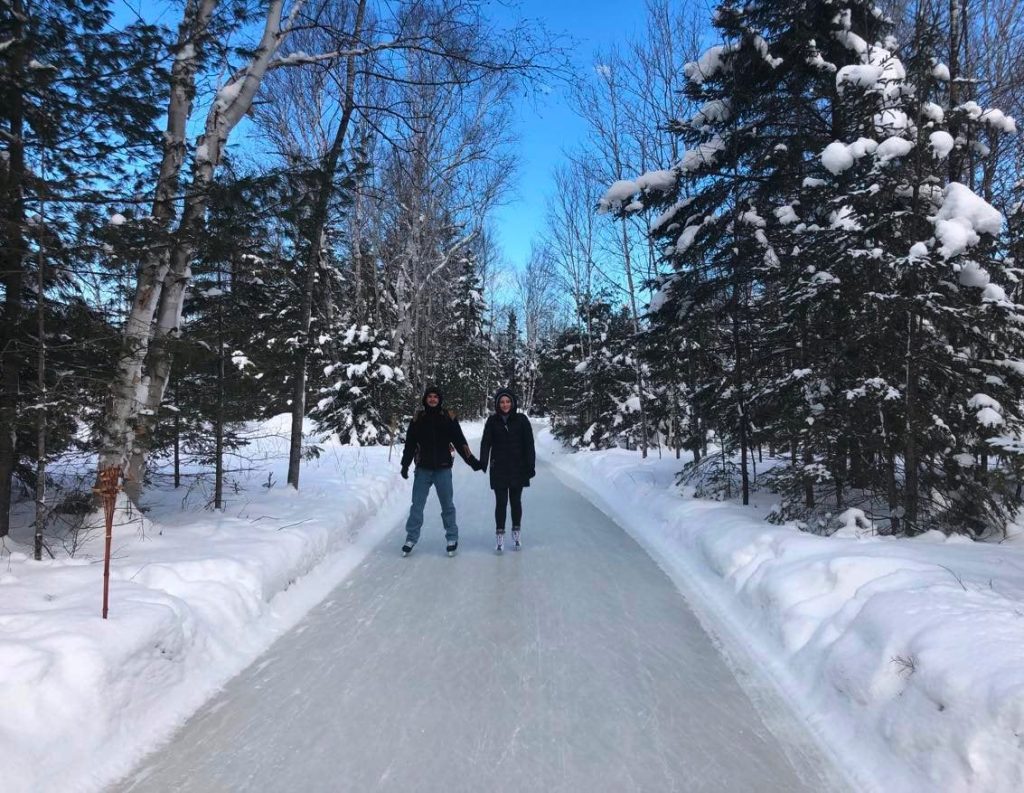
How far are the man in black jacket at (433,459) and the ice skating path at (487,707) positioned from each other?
141 centimetres

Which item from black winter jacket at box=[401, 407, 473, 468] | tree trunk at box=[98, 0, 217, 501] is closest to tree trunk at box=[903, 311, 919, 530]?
black winter jacket at box=[401, 407, 473, 468]

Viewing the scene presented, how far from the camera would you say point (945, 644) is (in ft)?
10.1

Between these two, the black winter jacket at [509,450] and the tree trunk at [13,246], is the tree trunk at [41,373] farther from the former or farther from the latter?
the black winter jacket at [509,450]

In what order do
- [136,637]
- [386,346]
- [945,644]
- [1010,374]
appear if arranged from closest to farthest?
[945,644] → [136,637] → [1010,374] → [386,346]

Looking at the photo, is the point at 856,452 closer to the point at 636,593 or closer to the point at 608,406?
the point at 636,593

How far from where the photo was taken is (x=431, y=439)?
24.6 ft

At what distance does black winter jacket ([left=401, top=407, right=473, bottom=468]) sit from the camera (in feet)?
24.5

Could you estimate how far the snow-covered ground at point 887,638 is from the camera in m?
2.61

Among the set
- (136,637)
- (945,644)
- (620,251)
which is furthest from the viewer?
(620,251)

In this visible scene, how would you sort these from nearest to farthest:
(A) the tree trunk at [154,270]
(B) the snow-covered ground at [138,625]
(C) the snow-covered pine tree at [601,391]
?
(B) the snow-covered ground at [138,625]
(A) the tree trunk at [154,270]
(C) the snow-covered pine tree at [601,391]

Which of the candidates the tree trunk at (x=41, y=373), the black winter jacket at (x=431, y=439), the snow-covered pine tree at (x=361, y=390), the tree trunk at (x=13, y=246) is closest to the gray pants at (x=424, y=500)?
the black winter jacket at (x=431, y=439)

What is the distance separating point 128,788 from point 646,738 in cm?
248

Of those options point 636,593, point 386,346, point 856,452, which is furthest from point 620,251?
point 636,593

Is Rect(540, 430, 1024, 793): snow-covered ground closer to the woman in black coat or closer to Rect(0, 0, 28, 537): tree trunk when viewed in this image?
the woman in black coat
